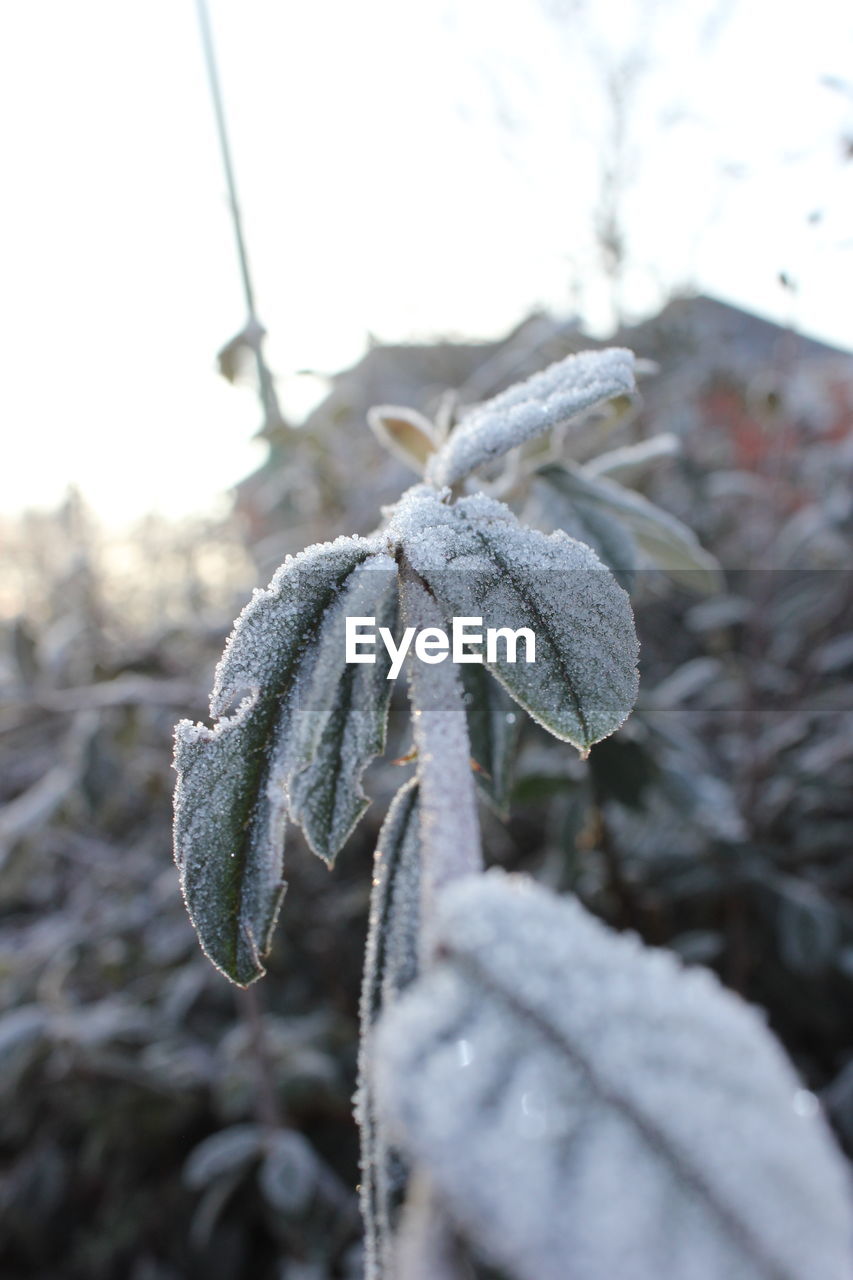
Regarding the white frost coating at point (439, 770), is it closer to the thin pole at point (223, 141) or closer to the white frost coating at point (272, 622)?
the white frost coating at point (272, 622)

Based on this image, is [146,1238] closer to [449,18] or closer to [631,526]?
[631,526]

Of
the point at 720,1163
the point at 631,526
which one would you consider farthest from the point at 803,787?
the point at 720,1163

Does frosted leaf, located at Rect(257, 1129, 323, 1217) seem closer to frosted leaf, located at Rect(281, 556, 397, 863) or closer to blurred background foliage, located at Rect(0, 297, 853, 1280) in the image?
blurred background foliage, located at Rect(0, 297, 853, 1280)

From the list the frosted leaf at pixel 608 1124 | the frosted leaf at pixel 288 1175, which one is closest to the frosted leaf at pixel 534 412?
the frosted leaf at pixel 608 1124

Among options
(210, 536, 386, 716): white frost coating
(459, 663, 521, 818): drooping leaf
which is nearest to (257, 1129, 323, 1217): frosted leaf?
(459, 663, 521, 818): drooping leaf

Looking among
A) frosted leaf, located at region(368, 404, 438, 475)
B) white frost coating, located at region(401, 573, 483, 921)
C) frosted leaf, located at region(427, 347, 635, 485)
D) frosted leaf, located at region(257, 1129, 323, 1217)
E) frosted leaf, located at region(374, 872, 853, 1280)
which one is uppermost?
frosted leaf, located at region(368, 404, 438, 475)
